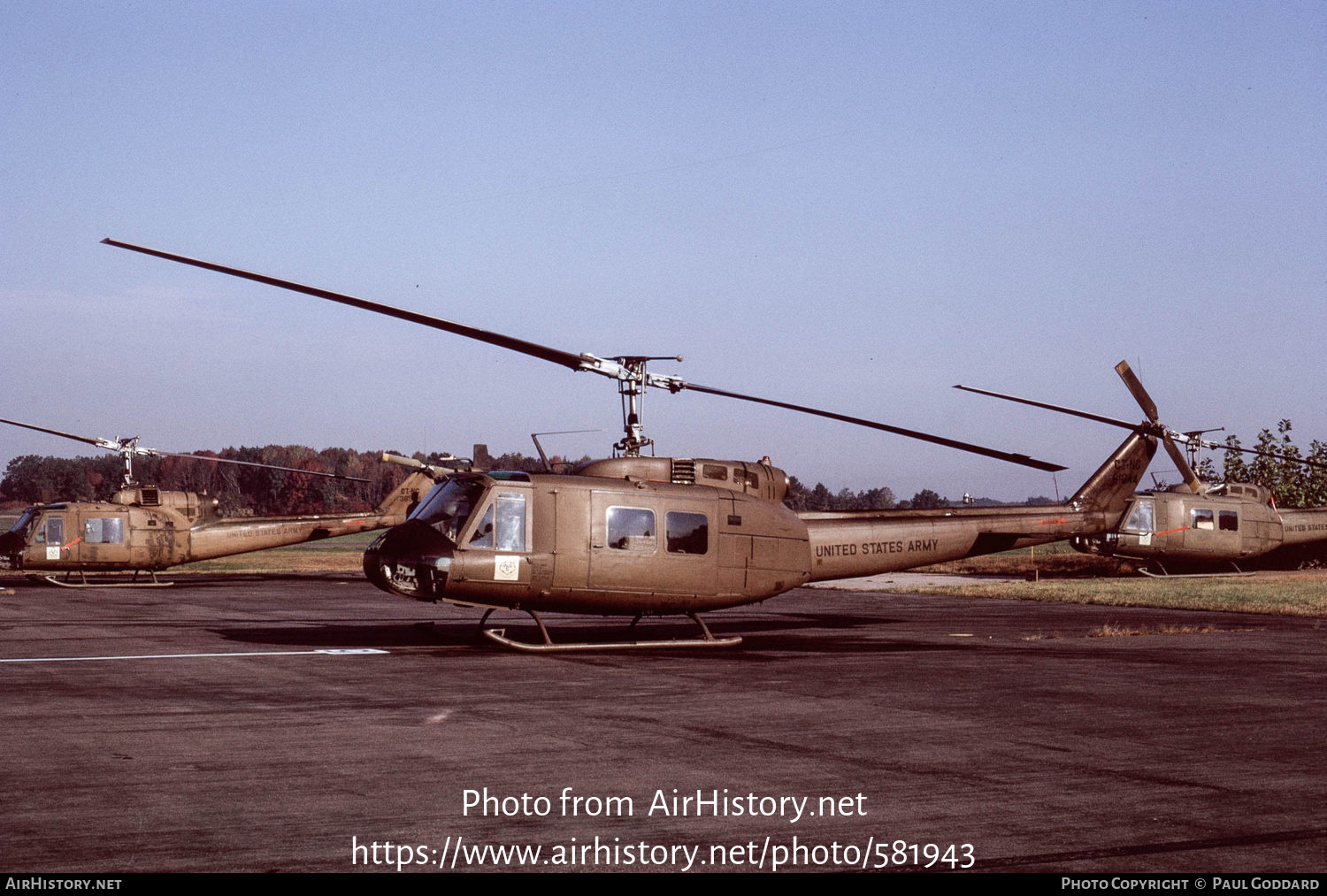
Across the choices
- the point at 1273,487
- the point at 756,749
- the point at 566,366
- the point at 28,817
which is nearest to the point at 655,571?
the point at 566,366

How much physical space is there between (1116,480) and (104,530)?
2840 cm

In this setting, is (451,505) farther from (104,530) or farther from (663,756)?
(104,530)

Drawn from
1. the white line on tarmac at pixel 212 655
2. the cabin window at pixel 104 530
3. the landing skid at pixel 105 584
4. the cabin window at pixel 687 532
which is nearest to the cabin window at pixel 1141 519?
the cabin window at pixel 687 532

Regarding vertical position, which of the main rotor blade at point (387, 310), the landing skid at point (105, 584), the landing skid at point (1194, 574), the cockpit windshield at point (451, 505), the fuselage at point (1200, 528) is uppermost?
the main rotor blade at point (387, 310)

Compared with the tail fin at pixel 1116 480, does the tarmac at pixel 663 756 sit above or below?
below

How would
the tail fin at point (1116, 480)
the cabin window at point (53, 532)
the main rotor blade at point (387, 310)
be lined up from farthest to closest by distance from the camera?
the cabin window at point (53, 532) → the tail fin at point (1116, 480) → the main rotor blade at point (387, 310)

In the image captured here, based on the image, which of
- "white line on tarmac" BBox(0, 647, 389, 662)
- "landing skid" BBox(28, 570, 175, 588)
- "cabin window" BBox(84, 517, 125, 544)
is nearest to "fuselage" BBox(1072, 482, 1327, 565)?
"white line on tarmac" BBox(0, 647, 389, 662)

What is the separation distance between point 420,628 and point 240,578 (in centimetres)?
2476

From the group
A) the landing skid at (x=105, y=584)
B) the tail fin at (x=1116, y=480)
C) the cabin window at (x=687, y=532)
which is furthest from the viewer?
the landing skid at (x=105, y=584)

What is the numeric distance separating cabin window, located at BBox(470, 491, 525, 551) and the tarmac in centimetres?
160

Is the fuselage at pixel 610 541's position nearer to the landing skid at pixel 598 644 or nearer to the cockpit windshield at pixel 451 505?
the cockpit windshield at pixel 451 505

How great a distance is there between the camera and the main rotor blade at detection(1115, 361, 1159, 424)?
32188 mm

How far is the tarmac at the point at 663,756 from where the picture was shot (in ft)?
22.2

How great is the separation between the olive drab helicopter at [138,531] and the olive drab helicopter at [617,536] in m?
18.3
